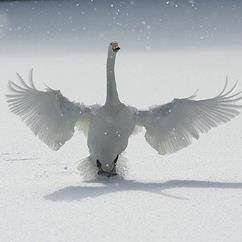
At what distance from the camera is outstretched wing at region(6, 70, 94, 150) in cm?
523

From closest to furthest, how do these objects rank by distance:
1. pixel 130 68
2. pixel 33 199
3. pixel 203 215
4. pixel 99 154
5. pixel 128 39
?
pixel 203 215, pixel 33 199, pixel 99 154, pixel 130 68, pixel 128 39

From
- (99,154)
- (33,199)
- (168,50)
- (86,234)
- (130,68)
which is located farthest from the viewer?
(168,50)

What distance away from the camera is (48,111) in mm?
5258

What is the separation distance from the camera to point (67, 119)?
5293 mm

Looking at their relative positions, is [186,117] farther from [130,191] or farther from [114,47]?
[130,191]

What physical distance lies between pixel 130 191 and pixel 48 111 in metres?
0.80

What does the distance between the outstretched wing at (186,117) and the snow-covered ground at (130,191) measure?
261 millimetres

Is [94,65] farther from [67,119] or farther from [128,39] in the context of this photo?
[67,119]

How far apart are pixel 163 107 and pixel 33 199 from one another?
1.08m

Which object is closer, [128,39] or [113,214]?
[113,214]

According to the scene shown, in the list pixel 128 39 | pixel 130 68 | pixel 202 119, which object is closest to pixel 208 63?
pixel 130 68

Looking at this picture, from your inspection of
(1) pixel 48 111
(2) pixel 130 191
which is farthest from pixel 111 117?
(2) pixel 130 191

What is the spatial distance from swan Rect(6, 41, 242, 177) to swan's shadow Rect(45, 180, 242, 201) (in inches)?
9.4

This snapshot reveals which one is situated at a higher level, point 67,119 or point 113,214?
point 67,119
